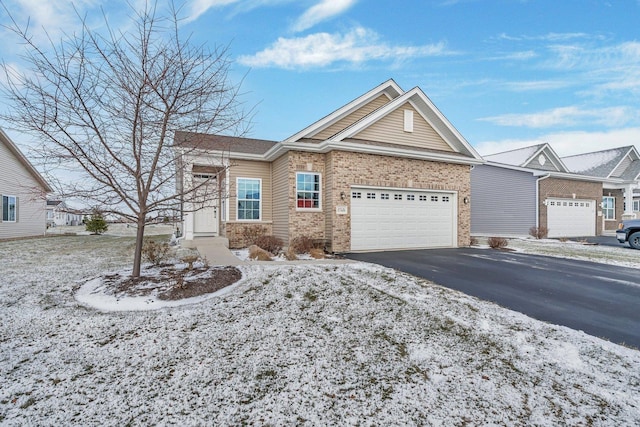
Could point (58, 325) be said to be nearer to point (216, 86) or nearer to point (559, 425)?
point (216, 86)

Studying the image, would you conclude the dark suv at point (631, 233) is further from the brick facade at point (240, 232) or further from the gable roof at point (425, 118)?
the brick facade at point (240, 232)

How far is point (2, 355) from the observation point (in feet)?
11.3

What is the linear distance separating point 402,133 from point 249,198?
6722mm

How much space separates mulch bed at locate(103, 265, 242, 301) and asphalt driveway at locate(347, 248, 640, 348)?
4465 millimetres

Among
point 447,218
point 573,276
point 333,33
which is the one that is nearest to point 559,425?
point 573,276

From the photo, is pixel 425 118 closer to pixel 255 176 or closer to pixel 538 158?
pixel 255 176

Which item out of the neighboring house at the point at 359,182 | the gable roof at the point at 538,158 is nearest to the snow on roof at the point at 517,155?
the gable roof at the point at 538,158

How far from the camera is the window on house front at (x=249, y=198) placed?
1203cm

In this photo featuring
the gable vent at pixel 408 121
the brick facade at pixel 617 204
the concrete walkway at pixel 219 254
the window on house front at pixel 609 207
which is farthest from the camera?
the brick facade at pixel 617 204

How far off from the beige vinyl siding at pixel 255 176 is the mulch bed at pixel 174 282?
514 centimetres

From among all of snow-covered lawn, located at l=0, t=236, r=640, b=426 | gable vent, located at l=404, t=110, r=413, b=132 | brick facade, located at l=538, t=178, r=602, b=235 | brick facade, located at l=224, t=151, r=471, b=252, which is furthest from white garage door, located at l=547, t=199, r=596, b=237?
snow-covered lawn, located at l=0, t=236, r=640, b=426

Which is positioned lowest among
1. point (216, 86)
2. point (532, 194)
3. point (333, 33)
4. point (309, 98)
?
point (532, 194)

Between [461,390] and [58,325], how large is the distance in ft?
17.0

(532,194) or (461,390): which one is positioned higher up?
(532,194)
